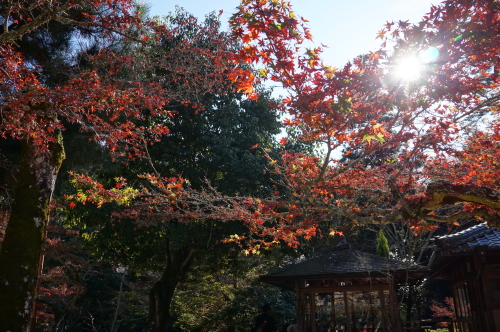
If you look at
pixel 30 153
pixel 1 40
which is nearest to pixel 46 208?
pixel 30 153

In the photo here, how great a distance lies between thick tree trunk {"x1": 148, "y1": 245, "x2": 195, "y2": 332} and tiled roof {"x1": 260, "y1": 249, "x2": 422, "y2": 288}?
3345 millimetres

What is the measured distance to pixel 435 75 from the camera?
4453mm

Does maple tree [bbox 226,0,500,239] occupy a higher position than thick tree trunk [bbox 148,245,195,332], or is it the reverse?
maple tree [bbox 226,0,500,239]

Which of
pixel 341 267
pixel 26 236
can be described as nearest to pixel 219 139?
pixel 341 267

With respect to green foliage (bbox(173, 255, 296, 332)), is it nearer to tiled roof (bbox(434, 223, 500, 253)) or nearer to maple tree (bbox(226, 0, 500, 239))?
tiled roof (bbox(434, 223, 500, 253))

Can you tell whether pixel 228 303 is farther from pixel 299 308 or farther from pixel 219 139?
pixel 219 139

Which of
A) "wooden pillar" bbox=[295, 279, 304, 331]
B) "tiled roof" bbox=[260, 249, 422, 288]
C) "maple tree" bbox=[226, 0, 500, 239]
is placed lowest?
"wooden pillar" bbox=[295, 279, 304, 331]

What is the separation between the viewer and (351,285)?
11273 millimetres

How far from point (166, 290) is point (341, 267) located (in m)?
5.97

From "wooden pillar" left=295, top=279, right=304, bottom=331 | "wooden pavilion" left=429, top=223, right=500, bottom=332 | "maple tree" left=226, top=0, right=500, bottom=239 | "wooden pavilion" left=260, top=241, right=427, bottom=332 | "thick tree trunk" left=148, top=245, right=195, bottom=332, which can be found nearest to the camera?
"maple tree" left=226, top=0, right=500, bottom=239

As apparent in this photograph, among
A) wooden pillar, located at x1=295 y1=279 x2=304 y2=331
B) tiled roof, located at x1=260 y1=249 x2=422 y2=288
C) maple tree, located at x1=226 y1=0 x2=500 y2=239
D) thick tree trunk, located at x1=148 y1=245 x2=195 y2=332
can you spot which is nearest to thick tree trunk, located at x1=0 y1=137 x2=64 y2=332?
maple tree, located at x1=226 y1=0 x2=500 y2=239

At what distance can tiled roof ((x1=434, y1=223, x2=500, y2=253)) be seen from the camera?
7199 mm

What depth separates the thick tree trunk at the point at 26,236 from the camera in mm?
5086

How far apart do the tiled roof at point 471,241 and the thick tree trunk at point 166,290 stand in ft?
26.1
